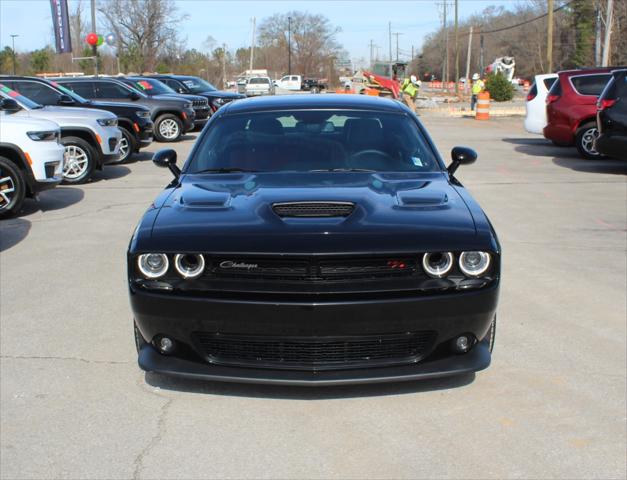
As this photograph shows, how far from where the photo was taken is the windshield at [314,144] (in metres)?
5.11

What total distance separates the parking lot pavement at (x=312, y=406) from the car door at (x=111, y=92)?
1263 cm

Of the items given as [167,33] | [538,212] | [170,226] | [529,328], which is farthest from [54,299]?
[167,33]

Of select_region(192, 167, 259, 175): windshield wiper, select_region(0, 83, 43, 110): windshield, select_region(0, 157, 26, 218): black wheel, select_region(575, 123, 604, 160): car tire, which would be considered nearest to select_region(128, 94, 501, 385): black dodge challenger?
select_region(192, 167, 259, 175): windshield wiper

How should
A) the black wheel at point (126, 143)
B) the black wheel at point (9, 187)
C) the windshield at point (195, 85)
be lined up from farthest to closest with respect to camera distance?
1. the windshield at point (195, 85)
2. the black wheel at point (126, 143)
3. the black wheel at point (9, 187)

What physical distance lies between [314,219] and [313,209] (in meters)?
0.17

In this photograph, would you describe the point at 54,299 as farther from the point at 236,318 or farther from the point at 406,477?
the point at 406,477

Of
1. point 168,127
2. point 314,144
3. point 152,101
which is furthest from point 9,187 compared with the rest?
point 168,127

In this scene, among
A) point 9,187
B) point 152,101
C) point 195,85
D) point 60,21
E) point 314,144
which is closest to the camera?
point 314,144

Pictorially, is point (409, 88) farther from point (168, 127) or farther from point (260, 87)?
point (260, 87)

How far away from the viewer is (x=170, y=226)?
3883 mm

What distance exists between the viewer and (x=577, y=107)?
16.2 metres

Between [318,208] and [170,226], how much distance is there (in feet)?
2.61

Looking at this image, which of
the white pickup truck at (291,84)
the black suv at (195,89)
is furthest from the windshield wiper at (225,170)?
the white pickup truck at (291,84)

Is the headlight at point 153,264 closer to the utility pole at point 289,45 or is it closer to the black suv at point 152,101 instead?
the black suv at point 152,101
